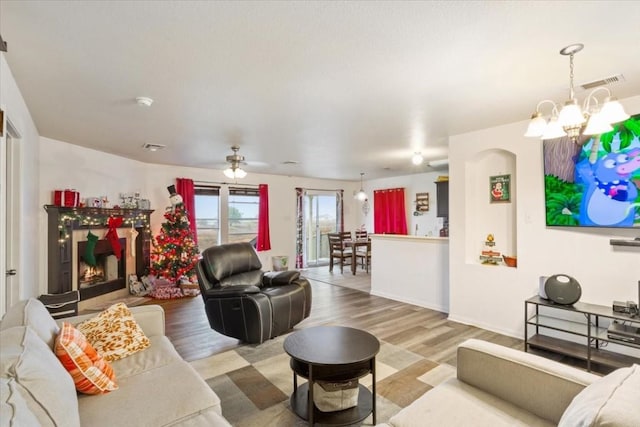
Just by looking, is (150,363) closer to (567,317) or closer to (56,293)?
(56,293)

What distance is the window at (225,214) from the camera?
6703 mm

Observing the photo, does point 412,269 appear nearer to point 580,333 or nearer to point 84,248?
point 580,333

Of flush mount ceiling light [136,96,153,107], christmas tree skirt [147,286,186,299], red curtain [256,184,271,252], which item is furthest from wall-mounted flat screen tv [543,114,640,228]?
red curtain [256,184,271,252]

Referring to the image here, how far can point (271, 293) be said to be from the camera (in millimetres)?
3396

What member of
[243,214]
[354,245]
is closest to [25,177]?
[243,214]

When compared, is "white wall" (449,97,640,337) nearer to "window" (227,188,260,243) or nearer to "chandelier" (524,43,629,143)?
"chandelier" (524,43,629,143)

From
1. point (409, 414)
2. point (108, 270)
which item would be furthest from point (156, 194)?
point (409, 414)

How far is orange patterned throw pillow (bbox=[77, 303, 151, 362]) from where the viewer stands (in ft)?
6.40

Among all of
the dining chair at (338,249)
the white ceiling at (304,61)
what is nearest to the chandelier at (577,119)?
the white ceiling at (304,61)

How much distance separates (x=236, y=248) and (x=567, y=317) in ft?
11.9

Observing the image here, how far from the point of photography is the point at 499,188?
3.80 meters

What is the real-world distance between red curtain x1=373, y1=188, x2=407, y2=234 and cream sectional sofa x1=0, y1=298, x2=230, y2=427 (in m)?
6.70

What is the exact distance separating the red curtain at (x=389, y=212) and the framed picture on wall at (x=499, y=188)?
407 centimetres

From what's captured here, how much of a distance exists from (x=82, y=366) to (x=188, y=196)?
5.11 m
